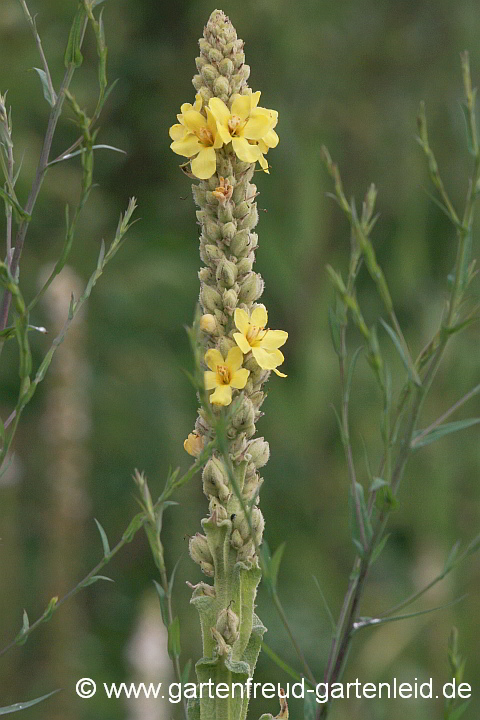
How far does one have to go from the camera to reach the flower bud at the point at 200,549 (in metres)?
0.76

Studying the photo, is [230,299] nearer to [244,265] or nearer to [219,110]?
[244,265]

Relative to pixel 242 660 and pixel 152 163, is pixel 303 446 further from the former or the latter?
pixel 242 660

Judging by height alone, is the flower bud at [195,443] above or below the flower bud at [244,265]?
below

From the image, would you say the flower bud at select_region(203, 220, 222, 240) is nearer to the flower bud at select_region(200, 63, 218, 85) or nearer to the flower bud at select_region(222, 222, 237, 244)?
the flower bud at select_region(222, 222, 237, 244)

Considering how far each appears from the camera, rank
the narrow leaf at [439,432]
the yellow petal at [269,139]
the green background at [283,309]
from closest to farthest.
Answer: the narrow leaf at [439,432] → the yellow petal at [269,139] → the green background at [283,309]

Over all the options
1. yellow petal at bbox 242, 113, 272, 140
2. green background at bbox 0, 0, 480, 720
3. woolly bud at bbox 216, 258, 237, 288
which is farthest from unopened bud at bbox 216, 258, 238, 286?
green background at bbox 0, 0, 480, 720

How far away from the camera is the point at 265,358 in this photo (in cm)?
74

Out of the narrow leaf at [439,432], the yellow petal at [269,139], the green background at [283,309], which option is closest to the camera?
the narrow leaf at [439,432]

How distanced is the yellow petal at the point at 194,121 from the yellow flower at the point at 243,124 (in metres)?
0.02

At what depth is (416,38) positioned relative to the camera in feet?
13.4

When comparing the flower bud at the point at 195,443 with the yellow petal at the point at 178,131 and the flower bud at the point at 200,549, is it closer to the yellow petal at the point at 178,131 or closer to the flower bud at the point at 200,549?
the flower bud at the point at 200,549

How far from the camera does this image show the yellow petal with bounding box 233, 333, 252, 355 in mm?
721

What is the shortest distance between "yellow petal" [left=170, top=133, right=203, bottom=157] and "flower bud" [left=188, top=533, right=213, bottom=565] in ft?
0.97

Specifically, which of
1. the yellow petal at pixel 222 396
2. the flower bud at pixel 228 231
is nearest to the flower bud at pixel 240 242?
the flower bud at pixel 228 231
